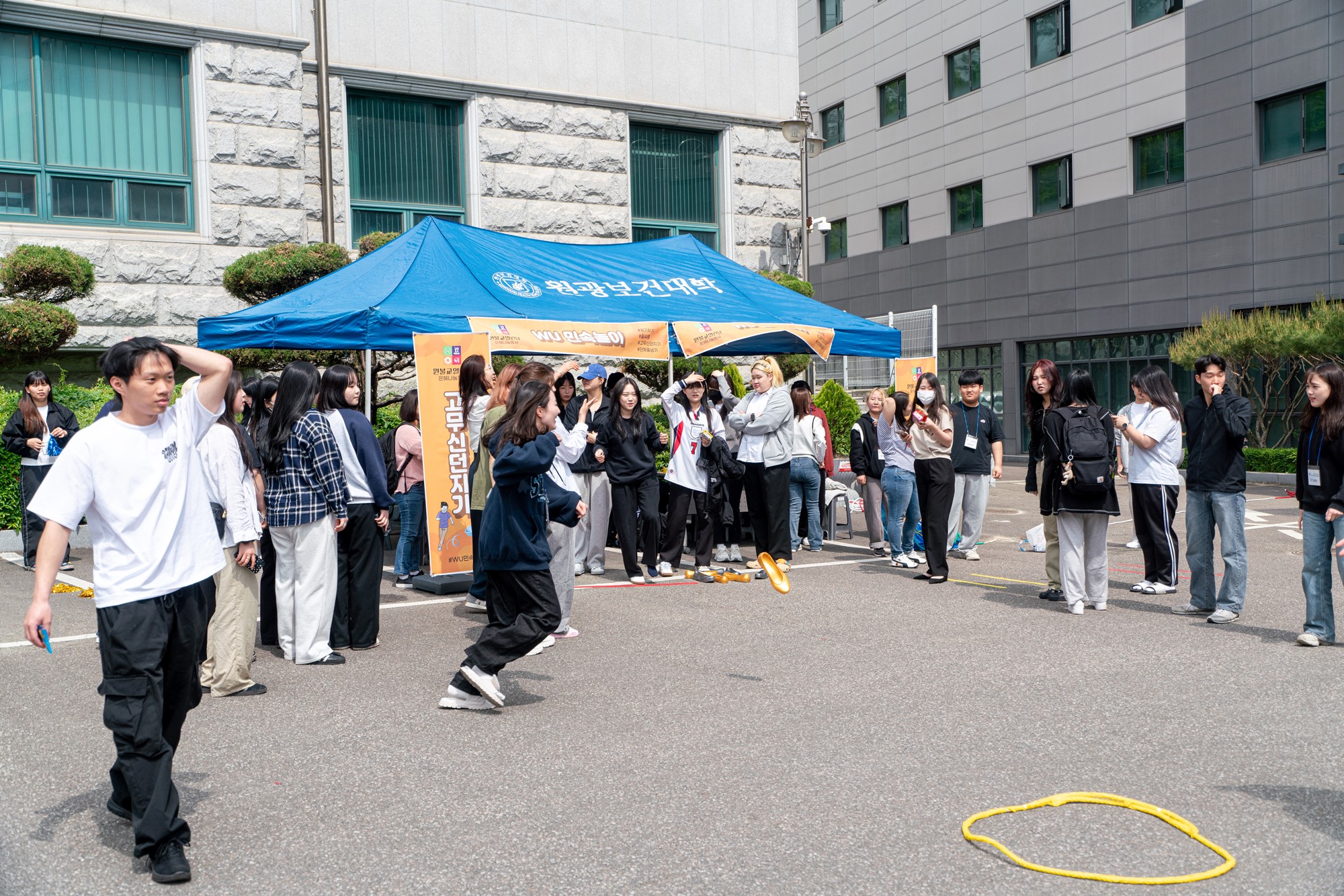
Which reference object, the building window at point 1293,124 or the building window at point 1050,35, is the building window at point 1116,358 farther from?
the building window at point 1050,35

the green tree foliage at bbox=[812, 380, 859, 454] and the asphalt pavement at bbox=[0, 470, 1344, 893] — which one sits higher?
the green tree foliage at bbox=[812, 380, 859, 454]

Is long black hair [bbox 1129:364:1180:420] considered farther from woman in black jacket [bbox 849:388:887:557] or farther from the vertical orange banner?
the vertical orange banner

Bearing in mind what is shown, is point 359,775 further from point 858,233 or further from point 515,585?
point 858,233

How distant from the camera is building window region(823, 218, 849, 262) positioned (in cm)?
4000

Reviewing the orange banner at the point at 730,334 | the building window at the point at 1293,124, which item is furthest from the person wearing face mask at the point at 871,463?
the building window at the point at 1293,124

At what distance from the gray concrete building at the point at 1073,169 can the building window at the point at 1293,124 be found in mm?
43

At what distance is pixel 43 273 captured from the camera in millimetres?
12672

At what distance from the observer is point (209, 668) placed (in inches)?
264

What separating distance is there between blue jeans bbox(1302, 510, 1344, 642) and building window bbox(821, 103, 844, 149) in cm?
3417

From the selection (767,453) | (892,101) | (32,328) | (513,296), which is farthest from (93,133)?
(892,101)

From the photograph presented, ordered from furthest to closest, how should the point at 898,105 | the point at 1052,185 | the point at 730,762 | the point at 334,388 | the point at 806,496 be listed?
the point at 898,105, the point at 1052,185, the point at 806,496, the point at 334,388, the point at 730,762

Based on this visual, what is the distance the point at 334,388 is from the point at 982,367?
2952 centimetres

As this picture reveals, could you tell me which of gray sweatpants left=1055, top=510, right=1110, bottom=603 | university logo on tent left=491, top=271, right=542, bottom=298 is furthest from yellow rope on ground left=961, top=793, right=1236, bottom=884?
university logo on tent left=491, top=271, right=542, bottom=298

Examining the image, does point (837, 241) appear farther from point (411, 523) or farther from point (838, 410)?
point (411, 523)
